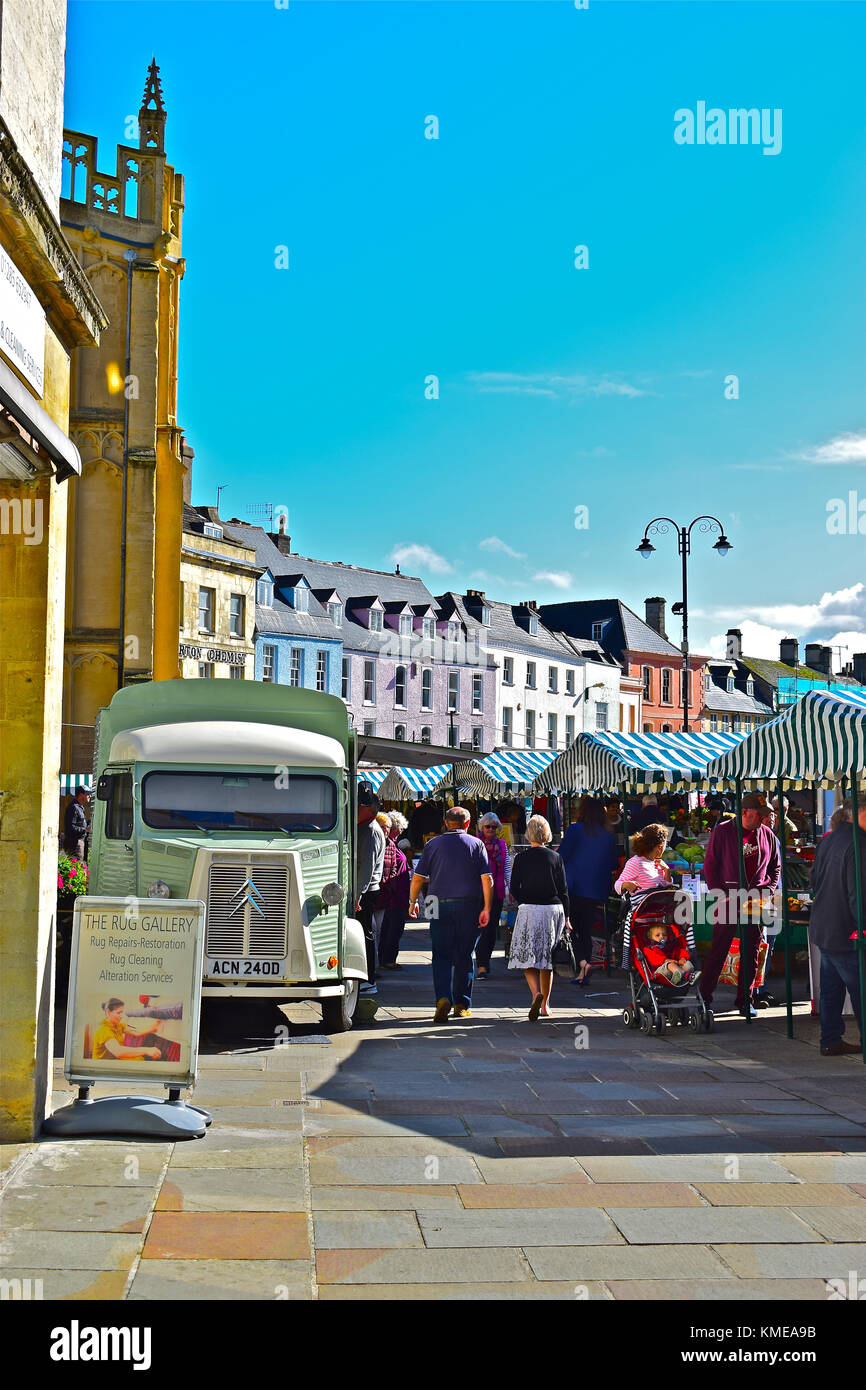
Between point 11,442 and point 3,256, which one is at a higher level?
point 3,256

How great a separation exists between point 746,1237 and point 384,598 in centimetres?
6171

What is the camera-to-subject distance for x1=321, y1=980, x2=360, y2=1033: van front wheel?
12.1m

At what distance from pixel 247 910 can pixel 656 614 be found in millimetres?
73457

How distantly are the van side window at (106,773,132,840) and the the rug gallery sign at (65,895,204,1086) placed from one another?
3702mm

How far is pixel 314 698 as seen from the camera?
1276 centimetres

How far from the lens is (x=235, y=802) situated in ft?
39.5

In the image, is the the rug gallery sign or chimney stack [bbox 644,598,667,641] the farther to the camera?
chimney stack [bbox 644,598,667,641]

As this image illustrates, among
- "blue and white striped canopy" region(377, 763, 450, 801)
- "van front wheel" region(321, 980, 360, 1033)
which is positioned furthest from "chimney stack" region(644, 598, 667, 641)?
"van front wheel" region(321, 980, 360, 1033)

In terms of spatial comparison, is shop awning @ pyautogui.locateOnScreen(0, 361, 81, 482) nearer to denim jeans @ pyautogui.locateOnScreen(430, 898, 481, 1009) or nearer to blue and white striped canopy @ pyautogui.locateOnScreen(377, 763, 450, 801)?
denim jeans @ pyautogui.locateOnScreen(430, 898, 481, 1009)

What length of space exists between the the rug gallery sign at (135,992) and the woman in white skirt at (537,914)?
4.81 metres

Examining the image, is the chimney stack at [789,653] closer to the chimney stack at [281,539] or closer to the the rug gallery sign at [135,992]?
the chimney stack at [281,539]
